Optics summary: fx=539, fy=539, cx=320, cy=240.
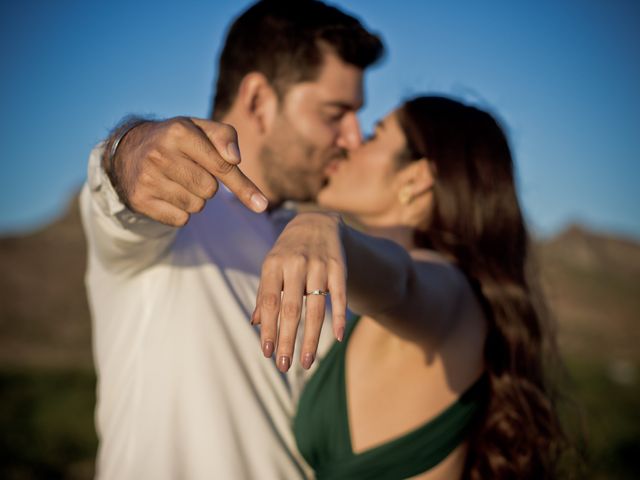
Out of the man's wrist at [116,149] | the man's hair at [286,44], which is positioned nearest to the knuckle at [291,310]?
the man's wrist at [116,149]

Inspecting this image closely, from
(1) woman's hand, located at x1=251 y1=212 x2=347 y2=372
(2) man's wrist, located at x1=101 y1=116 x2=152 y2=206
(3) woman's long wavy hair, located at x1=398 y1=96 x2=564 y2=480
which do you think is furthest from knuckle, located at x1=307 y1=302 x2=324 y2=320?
(3) woman's long wavy hair, located at x1=398 y1=96 x2=564 y2=480

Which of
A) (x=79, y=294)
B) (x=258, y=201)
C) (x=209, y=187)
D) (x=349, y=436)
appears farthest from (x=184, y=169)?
(x=79, y=294)

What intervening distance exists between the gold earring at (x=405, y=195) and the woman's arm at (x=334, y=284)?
40.8 inches

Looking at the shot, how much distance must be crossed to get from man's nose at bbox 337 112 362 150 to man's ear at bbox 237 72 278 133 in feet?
1.35

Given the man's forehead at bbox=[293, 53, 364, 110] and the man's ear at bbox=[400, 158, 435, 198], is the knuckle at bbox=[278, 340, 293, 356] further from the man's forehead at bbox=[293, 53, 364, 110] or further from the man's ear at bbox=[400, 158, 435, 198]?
the man's forehead at bbox=[293, 53, 364, 110]

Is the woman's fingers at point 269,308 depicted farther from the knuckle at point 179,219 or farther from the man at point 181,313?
the knuckle at point 179,219

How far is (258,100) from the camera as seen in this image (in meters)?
3.10

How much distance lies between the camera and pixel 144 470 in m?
1.89

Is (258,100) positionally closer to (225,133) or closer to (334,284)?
(225,133)

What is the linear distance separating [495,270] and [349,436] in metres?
0.93

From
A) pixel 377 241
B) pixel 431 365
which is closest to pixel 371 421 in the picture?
pixel 431 365

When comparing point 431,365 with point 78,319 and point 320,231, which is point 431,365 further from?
point 78,319

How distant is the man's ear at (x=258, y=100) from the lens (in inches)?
120

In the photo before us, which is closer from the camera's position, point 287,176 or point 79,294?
point 287,176
